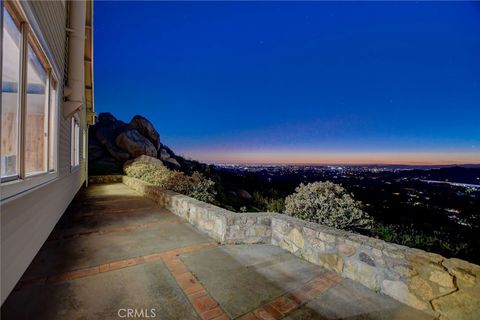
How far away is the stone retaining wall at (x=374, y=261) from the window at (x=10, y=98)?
8.94 ft

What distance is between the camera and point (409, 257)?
7.52 ft

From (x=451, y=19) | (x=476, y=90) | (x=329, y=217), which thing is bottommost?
(x=329, y=217)

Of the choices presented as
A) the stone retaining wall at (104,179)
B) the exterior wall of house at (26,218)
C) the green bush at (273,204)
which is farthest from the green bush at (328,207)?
the stone retaining wall at (104,179)

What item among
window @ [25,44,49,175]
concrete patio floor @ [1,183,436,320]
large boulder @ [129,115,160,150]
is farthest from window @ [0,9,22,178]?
large boulder @ [129,115,160,150]

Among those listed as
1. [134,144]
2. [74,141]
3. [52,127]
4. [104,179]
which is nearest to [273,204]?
[52,127]

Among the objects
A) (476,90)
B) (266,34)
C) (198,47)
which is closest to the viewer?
(476,90)

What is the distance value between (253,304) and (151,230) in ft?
9.44

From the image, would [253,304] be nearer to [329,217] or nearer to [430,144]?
[329,217]

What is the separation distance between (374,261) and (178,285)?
2.20m

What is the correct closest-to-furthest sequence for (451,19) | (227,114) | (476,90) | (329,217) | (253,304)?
(253,304) < (329,217) < (451,19) < (476,90) < (227,114)

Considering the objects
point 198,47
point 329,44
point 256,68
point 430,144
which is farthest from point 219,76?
point 430,144

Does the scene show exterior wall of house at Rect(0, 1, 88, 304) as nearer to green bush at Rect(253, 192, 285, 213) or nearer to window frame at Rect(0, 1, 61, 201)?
window frame at Rect(0, 1, 61, 201)

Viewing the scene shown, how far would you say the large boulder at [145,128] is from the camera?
2103 cm

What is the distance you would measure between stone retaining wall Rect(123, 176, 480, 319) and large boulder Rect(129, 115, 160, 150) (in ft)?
62.2
